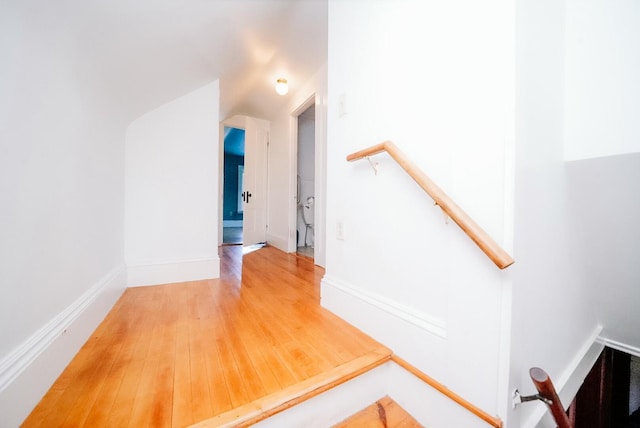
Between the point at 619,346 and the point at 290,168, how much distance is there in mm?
3554

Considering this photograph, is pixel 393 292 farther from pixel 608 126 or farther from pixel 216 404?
pixel 608 126

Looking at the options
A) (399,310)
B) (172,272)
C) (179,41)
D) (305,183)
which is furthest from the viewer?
(305,183)

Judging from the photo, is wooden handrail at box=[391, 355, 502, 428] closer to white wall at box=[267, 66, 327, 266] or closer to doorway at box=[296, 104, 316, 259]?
white wall at box=[267, 66, 327, 266]

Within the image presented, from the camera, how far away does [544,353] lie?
92 centimetres

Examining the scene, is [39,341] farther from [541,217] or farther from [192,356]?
[541,217]

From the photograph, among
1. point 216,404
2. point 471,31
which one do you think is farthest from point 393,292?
point 471,31

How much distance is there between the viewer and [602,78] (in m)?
0.97

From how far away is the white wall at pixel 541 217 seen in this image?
73 centimetres

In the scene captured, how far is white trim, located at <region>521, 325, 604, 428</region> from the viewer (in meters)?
0.85

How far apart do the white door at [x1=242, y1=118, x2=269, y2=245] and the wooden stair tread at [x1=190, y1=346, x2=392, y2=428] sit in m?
3.39

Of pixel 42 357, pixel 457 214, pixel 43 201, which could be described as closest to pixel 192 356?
pixel 42 357

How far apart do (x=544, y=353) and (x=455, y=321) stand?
484 millimetres

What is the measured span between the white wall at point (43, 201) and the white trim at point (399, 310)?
127 centimetres

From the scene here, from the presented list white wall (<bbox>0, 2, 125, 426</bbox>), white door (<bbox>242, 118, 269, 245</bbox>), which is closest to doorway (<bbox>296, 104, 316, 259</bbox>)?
white door (<bbox>242, 118, 269, 245</bbox>)
